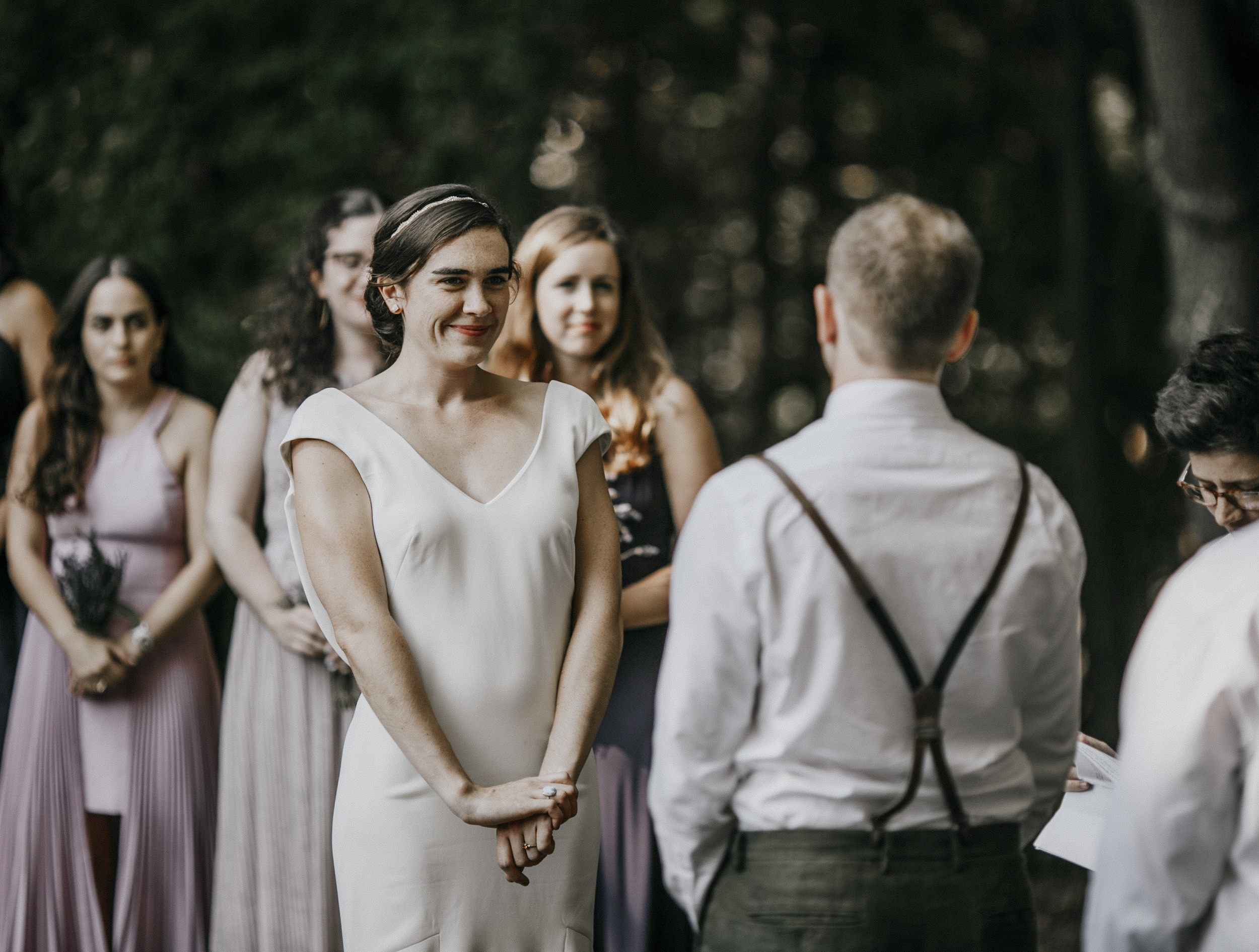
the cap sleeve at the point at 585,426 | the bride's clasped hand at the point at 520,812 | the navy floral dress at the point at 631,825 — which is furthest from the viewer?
the navy floral dress at the point at 631,825

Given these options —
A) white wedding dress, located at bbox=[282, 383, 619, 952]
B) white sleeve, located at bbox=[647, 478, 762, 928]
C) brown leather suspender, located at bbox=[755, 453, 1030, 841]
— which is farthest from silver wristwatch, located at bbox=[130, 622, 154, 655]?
brown leather suspender, located at bbox=[755, 453, 1030, 841]

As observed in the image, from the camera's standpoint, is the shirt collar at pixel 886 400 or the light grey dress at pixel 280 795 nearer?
the shirt collar at pixel 886 400

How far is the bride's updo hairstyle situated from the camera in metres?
2.27

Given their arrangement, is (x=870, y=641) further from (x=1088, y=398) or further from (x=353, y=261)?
(x=1088, y=398)

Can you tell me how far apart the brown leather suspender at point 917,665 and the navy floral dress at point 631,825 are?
55.6 inches

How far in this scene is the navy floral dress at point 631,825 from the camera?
3146 mm

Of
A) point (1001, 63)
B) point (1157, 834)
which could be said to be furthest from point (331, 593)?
point (1001, 63)

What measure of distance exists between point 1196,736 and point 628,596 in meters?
1.77

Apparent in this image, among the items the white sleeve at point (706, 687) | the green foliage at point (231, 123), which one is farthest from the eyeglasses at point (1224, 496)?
the green foliage at point (231, 123)

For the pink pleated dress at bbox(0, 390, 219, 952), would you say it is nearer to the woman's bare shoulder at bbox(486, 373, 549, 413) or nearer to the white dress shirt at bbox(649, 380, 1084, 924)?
the woman's bare shoulder at bbox(486, 373, 549, 413)

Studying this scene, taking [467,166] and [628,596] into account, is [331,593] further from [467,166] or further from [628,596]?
[467,166]

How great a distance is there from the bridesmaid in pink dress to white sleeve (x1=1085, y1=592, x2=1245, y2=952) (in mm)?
2724

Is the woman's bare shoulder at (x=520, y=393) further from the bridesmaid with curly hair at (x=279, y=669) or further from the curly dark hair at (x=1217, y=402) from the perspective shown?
the curly dark hair at (x=1217, y=402)

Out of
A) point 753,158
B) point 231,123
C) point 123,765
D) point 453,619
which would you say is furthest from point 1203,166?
point 753,158
